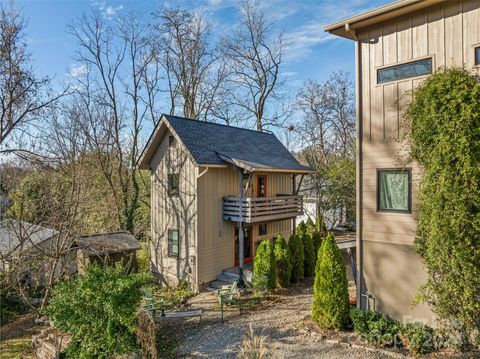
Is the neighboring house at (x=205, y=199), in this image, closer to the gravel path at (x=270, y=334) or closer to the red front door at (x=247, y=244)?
the red front door at (x=247, y=244)

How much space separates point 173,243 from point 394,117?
11525 millimetres

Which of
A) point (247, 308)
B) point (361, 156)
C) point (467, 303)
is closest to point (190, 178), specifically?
point (247, 308)

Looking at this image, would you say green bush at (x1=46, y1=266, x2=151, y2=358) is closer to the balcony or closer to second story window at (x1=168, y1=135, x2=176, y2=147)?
the balcony

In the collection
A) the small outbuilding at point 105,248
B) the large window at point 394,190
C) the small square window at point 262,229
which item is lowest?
the small outbuilding at point 105,248

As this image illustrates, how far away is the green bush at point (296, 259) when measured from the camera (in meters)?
14.7

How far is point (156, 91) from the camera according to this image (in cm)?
2603

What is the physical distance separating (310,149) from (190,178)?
58.7ft

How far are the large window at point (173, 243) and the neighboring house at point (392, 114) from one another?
9.29 metres

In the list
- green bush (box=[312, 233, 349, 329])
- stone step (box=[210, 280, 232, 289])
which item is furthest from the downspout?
stone step (box=[210, 280, 232, 289])

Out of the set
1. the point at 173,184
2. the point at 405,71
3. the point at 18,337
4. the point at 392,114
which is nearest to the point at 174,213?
the point at 173,184

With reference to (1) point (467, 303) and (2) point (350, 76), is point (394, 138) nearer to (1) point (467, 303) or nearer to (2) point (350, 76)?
(1) point (467, 303)

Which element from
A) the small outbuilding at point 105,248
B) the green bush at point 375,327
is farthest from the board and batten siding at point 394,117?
the small outbuilding at point 105,248

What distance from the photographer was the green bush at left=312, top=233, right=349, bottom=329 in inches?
353

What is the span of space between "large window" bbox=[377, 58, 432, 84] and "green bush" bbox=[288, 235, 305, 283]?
847cm
